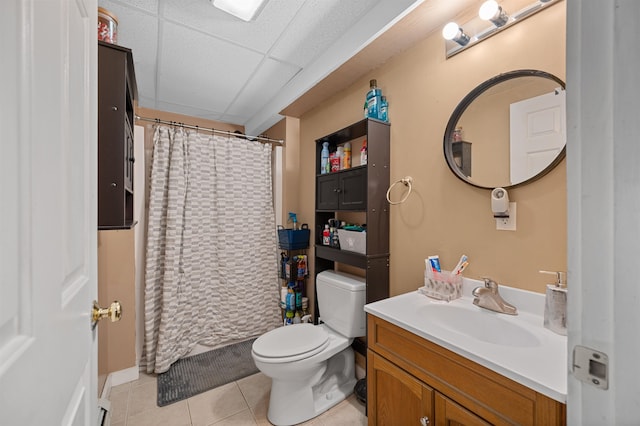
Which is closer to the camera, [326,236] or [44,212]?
[44,212]

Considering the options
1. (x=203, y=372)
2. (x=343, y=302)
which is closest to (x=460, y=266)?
(x=343, y=302)

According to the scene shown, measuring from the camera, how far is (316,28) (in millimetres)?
1646

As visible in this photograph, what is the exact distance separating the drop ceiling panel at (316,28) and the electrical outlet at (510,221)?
126cm

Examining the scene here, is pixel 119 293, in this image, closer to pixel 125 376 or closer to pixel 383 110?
pixel 125 376

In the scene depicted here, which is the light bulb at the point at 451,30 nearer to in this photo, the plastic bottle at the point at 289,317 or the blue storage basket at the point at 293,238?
the blue storage basket at the point at 293,238

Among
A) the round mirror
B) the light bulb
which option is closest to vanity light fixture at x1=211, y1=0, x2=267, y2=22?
the light bulb

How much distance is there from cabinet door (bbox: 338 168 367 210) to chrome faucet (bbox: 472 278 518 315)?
0.76 m

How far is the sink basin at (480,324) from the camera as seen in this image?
1.06 m

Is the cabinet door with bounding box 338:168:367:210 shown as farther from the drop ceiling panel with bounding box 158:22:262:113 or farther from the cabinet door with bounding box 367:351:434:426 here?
the drop ceiling panel with bounding box 158:22:262:113

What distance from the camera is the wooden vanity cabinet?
77 centimetres

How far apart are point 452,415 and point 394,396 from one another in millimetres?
277

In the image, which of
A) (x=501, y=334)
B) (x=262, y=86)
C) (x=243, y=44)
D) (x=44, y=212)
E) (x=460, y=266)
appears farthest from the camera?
(x=262, y=86)

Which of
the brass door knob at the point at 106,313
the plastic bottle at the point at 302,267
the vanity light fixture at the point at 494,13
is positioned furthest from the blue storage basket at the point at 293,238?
the vanity light fixture at the point at 494,13

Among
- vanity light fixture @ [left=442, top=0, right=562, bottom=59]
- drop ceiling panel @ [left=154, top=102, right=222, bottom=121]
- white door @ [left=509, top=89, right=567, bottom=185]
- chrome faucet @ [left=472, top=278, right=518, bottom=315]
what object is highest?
drop ceiling panel @ [left=154, top=102, right=222, bottom=121]
